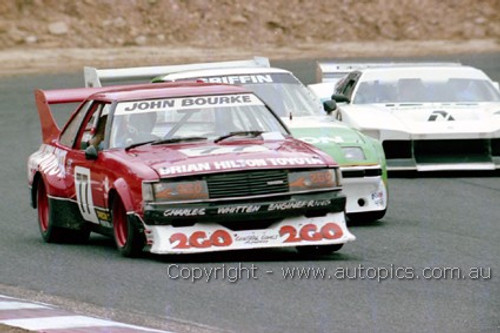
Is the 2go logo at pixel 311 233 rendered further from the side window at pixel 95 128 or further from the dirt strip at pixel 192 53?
the dirt strip at pixel 192 53

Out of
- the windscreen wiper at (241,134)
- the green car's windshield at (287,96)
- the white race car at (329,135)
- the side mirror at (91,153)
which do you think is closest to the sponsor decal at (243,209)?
the windscreen wiper at (241,134)

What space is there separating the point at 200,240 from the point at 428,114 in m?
6.95

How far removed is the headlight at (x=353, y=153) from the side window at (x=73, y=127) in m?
→ 2.10

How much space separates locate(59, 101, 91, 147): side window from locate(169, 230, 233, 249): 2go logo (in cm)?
220

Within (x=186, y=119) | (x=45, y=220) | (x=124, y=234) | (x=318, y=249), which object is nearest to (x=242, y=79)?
(x=45, y=220)

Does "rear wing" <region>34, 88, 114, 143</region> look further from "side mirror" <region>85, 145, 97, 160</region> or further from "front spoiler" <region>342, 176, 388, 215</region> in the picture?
"front spoiler" <region>342, 176, 388, 215</region>

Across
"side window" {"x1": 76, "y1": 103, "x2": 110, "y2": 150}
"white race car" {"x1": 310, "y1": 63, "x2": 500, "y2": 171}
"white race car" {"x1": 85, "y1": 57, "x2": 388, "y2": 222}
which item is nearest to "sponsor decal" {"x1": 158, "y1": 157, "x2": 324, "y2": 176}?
"side window" {"x1": 76, "y1": 103, "x2": 110, "y2": 150}

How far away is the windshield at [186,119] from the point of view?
10352mm

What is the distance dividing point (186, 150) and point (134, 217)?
0.68m

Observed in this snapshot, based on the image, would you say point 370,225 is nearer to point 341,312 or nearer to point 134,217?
point 134,217

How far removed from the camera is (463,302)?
314 inches

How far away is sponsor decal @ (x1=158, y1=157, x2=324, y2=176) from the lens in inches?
371

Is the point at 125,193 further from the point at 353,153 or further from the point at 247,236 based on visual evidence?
the point at 353,153

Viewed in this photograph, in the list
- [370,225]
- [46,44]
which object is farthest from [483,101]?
[46,44]
